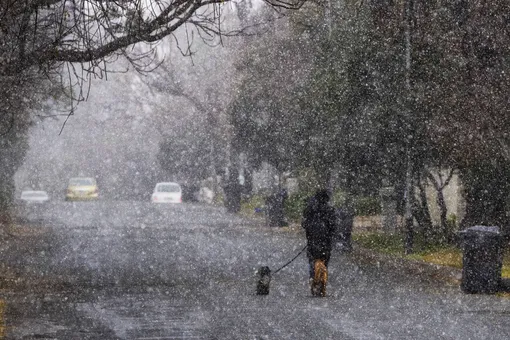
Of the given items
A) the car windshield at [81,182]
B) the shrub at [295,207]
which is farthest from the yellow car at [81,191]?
the shrub at [295,207]

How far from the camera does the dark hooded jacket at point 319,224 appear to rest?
15430 millimetres

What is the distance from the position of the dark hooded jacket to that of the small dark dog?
3.02ft

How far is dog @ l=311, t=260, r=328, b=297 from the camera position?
15023 millimetres

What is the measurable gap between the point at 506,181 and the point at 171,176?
60.8m

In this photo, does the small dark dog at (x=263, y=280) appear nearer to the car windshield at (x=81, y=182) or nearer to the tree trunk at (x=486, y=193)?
the tree trunk at (x=486, y=193)

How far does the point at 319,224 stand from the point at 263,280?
1416mm

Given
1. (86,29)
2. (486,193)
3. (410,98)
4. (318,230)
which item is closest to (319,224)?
(318,230)

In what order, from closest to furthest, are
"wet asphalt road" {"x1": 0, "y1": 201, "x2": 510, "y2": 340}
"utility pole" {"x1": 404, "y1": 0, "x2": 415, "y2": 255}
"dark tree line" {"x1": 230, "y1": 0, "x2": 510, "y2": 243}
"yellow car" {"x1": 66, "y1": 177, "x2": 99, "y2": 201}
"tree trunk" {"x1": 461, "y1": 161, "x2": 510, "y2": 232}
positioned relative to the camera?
"wet asphalt road" {"x1": 0, "y1": 201, "x2": 510, "y2": 340} → "dark tree line" {"x1": 230, "y1": 0, "x2": 510, "y2": 243} → "utility pole" {"x1": 404, "y1": 0, "x2": 415, "y2": 255} → "tree trunk" {"x1": 461, "y1": 161, "x2": 510, "y2": 232} → "yellow car" {"x1": 66, "y1": 177, "x2": 99, "y2": 201}

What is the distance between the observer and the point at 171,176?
8331 cm

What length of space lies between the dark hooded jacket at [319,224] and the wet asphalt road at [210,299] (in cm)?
82

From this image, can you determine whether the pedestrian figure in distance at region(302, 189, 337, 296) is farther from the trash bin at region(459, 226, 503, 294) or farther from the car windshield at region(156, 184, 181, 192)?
the car windshield at region(156, 184, 181, 192)

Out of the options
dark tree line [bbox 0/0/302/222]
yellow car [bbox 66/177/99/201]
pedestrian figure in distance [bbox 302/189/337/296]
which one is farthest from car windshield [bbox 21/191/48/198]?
pedestrian figure in distance [bbox 302/189/337/296]

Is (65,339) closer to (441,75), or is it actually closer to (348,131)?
(441,75)

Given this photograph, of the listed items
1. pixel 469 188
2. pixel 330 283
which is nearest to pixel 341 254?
pixel 469 188
